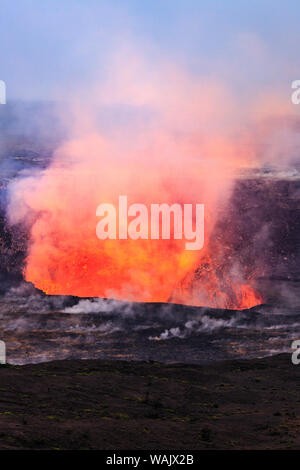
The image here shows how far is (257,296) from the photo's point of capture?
229ft

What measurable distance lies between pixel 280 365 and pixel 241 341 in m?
7.46

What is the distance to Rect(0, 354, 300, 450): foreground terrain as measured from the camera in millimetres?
29594

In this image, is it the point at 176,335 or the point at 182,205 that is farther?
the point at 182,205

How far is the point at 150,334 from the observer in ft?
188

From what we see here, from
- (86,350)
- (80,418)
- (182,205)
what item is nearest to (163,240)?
(182,205)

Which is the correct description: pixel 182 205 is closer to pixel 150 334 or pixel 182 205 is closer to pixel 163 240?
pixel 163 240

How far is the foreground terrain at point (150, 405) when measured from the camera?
29.6 meters

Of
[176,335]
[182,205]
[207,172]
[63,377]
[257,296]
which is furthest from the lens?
[207,172]

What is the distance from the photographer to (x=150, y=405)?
37.8 meters

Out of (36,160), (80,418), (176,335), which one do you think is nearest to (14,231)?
(36,160)

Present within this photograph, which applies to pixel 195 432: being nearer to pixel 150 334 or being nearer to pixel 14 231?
pixel 150 334

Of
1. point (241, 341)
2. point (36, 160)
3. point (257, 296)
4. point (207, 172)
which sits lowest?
point (241, 341)

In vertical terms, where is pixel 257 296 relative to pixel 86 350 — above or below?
above

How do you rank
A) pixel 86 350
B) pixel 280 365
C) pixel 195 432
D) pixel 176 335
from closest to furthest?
pixel 195 432
pixel 280 365
pixel 86 350
pixel 176 335
